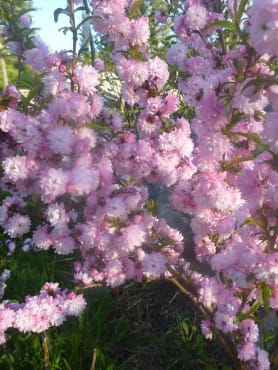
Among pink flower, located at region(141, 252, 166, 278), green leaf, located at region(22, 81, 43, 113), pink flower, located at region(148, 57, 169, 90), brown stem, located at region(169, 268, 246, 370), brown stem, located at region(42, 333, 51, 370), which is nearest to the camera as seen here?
green leaf, located at region(22, 81, 43, 113)

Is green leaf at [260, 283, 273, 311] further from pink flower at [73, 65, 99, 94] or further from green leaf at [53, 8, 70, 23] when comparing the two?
green leaf at [53, 8, 70, 23]

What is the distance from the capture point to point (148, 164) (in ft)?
6.03

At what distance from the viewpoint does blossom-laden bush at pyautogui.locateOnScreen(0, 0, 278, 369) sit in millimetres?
1464

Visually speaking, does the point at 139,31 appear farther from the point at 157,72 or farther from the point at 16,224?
the point at 16,224

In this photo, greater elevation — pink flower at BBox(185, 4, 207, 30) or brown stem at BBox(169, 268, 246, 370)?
pink flower at BBox(185, 4, 207, 30)

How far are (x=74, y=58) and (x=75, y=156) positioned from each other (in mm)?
459

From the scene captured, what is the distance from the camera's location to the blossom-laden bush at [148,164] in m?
1.46

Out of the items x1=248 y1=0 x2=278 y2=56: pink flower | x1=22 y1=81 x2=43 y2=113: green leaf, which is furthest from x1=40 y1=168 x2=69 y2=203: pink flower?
x1=248 y1=0 x2=278 y2=56: pink flower

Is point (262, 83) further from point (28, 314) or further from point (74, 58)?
point (28, 314)

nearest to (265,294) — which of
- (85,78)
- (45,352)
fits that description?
(85,78)

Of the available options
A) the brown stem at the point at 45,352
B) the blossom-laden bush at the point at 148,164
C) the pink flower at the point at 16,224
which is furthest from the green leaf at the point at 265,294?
the brown stem at the point at 45,352

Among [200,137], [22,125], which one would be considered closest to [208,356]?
[200,137]

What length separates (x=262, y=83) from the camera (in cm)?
119

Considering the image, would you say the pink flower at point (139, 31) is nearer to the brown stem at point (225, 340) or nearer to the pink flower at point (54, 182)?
the pink flower at point (54, 182)
